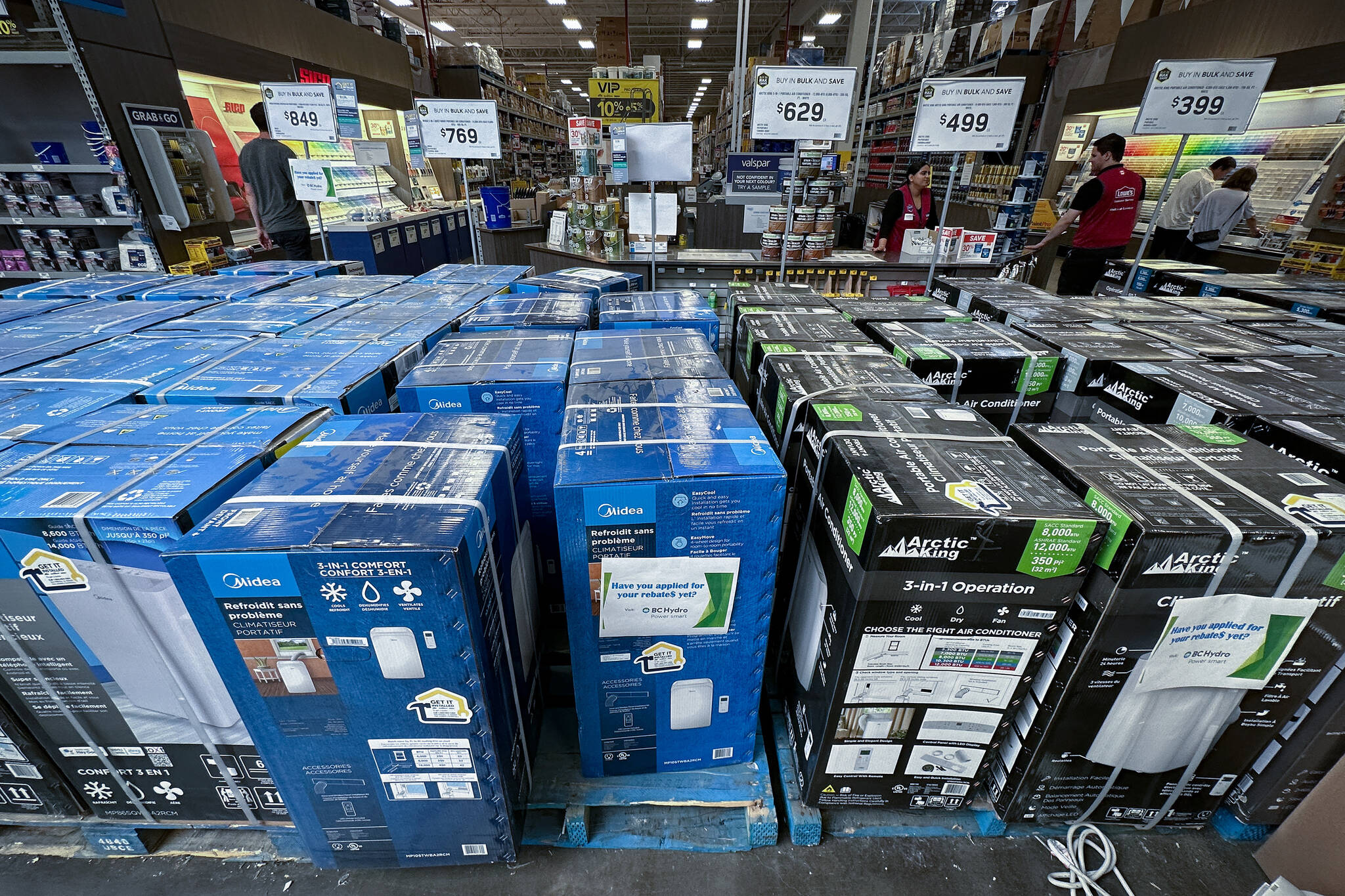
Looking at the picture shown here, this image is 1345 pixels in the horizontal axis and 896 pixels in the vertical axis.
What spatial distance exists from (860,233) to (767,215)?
334 centimetres

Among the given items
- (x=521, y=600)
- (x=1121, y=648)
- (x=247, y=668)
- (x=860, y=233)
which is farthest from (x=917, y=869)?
(x=860, y=233)

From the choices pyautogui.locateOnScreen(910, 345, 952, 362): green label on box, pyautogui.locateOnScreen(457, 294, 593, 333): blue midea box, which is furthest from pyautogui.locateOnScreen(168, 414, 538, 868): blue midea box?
pyautogui.locateOnScreen(910, 345, 952, 362): green label on box

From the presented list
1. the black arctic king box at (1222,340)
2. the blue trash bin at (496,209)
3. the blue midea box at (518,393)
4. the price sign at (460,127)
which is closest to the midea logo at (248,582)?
the blue midea box at (518,393)

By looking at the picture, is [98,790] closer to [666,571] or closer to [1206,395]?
[666,571]

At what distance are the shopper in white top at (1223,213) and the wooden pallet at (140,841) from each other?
8.42 meters

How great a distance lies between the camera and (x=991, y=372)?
6.28 ft

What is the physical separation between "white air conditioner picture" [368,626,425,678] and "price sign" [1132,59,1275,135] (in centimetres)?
507

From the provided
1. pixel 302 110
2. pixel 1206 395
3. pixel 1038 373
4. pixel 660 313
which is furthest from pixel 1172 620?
pixel 302 110

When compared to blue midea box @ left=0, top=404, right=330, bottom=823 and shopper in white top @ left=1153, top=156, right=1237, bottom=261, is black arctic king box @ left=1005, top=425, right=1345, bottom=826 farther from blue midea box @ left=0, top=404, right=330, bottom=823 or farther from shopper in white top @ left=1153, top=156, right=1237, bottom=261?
shopper in white top @ left=1153, top=156, right=1237, bottom=261

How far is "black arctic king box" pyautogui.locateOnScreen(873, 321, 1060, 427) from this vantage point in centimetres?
190

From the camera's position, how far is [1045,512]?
1.08 metres

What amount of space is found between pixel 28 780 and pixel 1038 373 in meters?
3.15

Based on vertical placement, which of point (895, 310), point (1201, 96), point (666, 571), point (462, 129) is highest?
point (1201, 96)

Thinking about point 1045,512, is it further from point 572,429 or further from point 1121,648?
point 572,429
